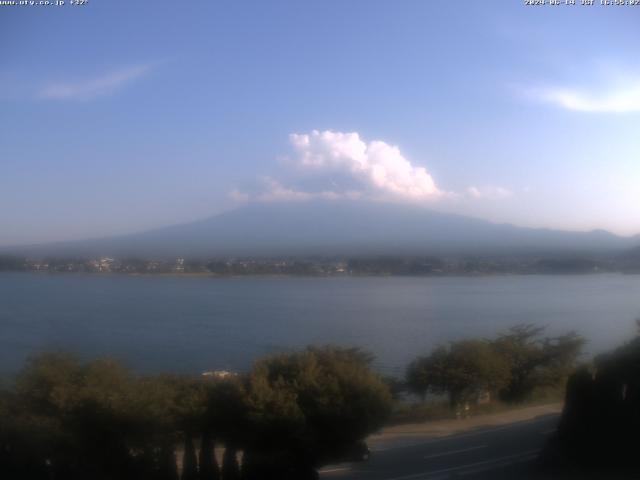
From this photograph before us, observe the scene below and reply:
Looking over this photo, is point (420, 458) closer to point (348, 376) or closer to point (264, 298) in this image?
point (348, 376)

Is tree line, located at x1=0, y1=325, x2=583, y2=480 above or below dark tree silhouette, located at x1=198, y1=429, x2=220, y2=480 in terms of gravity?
above

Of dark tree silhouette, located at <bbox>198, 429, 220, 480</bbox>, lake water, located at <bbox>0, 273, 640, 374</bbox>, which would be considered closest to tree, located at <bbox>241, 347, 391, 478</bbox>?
dark tree silhouette, located at <bbox>198, 429, 220, 480</bbox>

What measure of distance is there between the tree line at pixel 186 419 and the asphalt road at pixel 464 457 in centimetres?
46

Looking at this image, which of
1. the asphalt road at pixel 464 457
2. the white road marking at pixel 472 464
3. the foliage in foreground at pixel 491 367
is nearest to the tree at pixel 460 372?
the foliage in foreground at pixel 491 367

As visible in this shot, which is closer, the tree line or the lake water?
the tree line

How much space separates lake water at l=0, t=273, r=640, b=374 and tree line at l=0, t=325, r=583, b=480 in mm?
1770

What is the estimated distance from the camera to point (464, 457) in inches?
354

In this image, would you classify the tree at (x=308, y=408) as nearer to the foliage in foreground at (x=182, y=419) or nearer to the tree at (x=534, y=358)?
the foliage in foreground at (x=182, y=419)

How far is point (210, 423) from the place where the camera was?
896 cm

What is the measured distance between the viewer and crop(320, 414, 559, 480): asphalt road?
8.07 meters

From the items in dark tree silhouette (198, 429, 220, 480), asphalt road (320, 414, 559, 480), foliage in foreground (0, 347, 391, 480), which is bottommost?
asphalt road (320, 414, 559, 480)

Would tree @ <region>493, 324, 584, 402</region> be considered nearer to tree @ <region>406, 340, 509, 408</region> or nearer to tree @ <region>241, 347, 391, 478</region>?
tree @ <region>406, 340, 509, 408</region>

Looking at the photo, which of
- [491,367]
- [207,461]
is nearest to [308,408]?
[207,461]

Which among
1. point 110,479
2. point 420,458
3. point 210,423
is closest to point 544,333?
point 420,458
